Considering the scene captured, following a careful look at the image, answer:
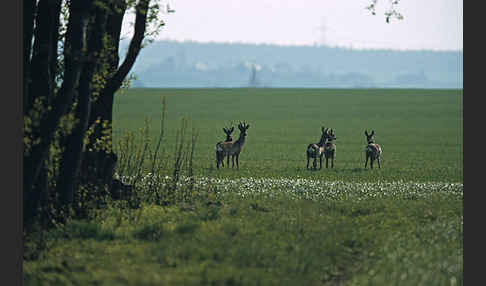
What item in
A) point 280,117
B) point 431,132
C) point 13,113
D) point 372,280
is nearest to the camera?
point 372,280

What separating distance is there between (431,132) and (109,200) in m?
55.8

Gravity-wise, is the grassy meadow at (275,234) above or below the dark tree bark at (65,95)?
below

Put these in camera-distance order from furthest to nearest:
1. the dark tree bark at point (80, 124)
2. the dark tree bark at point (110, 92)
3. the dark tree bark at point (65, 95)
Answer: the dark tree bark at point (110, 92) → the dark tree bark at point (80, 124) → the dark tree bark at point (65, 95)

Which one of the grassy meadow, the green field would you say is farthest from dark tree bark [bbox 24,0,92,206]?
the green field

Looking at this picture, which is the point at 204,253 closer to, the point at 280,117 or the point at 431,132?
the point at 431,132

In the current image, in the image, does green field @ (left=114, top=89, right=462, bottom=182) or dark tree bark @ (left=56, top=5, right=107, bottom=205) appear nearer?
dark tree bark @ (left=56, top=5, right=107, bottom=205)

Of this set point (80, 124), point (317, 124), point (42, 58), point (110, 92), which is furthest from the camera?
point (317, 124)

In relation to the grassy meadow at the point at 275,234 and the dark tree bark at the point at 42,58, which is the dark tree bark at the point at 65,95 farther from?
the grassy meadow at the point at 275,234

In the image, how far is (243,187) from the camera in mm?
21203

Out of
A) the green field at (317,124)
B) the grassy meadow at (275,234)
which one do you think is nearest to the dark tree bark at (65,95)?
the grassy meadow at (275,234)

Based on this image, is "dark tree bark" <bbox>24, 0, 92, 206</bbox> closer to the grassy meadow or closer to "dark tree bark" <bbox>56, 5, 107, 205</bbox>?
"dark tree bark" <bbox>56, 5, 107, 205</bbox>

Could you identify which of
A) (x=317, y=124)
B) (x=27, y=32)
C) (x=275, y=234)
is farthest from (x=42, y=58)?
(x=317, y=124)

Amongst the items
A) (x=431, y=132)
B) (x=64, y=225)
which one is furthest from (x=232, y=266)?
(x=431, y=132)

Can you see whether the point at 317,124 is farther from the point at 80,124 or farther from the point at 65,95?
the point at 65,95
